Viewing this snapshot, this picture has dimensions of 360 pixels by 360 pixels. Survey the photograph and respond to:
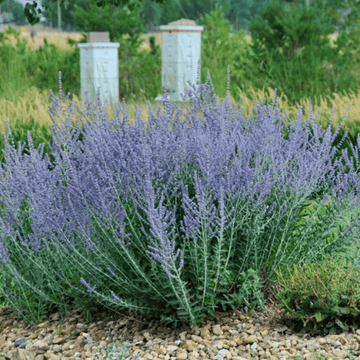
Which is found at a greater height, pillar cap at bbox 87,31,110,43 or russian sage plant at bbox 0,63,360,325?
pillar cap at bbox 87,31,110,43

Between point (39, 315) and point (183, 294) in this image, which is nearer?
point (183, 294)

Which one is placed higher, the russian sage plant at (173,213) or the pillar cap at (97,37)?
the pillar cap at (97,37)

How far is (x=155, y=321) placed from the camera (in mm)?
3070

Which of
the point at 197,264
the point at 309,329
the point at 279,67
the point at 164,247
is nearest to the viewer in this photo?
the point at 164,247

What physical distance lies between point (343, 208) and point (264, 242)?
474mm

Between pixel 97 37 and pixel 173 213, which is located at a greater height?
pixel 97 37

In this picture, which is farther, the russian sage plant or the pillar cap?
the pillar cap

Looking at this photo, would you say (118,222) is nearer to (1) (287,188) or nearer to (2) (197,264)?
(2) (197,264)

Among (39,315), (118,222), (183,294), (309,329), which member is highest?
(118,222)

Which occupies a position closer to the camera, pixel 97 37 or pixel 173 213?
pixel 173 213

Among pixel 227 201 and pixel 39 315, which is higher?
pixel 227 201

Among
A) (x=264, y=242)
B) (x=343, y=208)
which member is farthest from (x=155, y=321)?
(x=343, y=208)

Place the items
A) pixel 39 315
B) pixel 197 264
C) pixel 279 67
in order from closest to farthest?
pixel 197 264 → pixel 39 315 → pixel 279 67

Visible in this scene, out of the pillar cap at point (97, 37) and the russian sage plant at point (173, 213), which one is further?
the pillar cap at point (97, 37)
